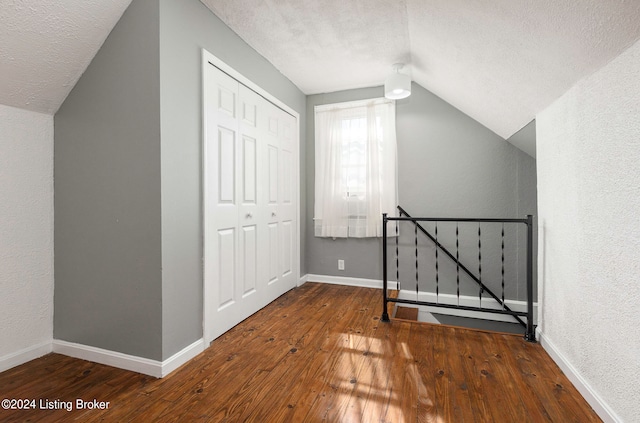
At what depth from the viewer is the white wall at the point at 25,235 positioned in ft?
5.53

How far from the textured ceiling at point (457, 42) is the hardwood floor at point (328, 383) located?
1.59m

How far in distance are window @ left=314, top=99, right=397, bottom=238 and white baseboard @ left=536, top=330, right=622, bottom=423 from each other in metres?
1.73

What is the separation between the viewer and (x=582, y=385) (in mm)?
1443

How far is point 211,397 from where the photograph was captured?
1.45 m

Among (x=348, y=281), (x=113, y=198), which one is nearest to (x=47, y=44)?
(x=113, y=198)

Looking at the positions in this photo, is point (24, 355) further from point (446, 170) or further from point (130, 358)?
point (446, 170)

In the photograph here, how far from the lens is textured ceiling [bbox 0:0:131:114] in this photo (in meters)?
1.40

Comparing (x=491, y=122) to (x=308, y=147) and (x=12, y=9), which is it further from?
(x=12, y=9)

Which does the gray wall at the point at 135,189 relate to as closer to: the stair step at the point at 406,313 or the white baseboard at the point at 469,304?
the stair step at the point at 406,313

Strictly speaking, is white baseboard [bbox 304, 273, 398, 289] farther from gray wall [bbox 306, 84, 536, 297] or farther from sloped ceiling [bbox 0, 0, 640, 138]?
sloped ceiling [bbox 0, 0, 640, 138]

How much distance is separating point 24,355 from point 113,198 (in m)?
1.09

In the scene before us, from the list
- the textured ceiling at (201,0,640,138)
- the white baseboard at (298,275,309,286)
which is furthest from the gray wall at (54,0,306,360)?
the white baseboard at (298,275,309,286)

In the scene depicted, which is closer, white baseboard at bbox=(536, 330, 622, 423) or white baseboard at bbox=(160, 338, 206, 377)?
white baseboard at bbox=(536, 330, 622, 423)

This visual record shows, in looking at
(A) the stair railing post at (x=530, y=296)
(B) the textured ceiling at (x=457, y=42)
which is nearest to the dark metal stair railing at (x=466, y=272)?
(A) the stair railing post at (x=530, y=296)
